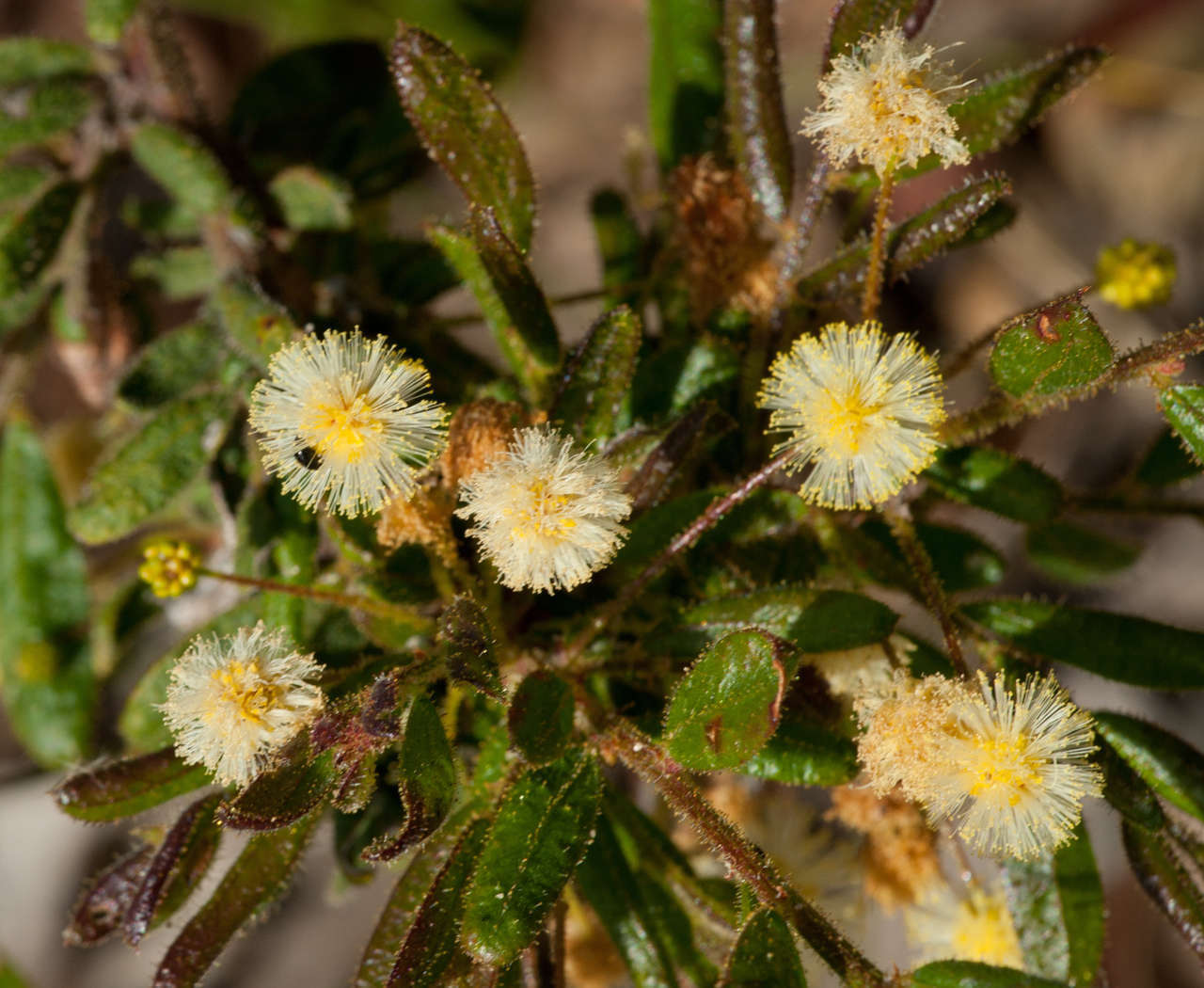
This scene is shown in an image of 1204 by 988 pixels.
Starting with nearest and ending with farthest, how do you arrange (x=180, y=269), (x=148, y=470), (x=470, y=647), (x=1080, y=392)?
(x=470, y=647), (x=1080, y=392), (x=148, y=470), (x=180, y=269)

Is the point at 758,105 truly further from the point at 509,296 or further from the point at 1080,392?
the point at 1080,392

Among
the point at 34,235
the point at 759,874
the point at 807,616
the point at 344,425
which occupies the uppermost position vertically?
the point at 34,235

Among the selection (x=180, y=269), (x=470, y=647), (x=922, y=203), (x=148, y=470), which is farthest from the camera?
(x=922, y=203)

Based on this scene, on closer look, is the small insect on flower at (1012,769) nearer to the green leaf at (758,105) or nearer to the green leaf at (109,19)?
the green leaf at (758,105)

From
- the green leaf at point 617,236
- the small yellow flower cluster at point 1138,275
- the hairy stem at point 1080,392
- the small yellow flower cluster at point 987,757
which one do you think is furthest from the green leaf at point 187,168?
the small yellow flower cluster at point 1138,275

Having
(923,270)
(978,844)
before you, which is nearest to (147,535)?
(978,844)

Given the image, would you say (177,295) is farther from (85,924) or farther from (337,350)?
(85,924)

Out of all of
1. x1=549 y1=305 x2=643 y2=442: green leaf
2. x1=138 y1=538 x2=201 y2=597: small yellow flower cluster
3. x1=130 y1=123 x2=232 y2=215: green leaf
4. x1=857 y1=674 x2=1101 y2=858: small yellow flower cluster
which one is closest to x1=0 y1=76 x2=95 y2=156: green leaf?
x1=130 y1=123 x2=232 y2=215: green leaf

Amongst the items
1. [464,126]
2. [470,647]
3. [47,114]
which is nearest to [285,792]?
[470,647]
